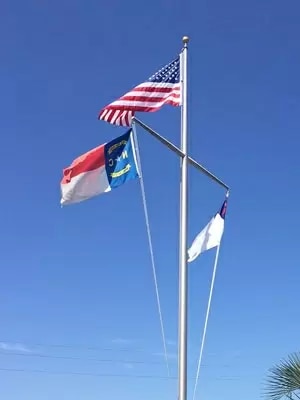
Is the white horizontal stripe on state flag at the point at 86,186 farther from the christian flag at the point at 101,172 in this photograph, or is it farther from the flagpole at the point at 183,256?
the flagpole at the point at 183,256

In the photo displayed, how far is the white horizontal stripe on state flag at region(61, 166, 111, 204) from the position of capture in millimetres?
16062

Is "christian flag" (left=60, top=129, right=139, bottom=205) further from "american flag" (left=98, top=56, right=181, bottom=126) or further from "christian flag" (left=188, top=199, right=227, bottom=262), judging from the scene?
"christian flag" (left=188, top=199, right=227, bottom=262)

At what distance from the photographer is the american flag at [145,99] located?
16141 millimetres

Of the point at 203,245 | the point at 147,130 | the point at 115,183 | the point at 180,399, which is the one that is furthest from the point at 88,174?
the point at 180,399

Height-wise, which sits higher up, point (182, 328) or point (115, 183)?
point (115, 183)

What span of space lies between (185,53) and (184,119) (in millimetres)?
1583

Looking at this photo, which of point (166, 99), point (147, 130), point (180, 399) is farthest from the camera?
point (166, 99)

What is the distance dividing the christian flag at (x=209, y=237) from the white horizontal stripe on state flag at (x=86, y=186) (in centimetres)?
213

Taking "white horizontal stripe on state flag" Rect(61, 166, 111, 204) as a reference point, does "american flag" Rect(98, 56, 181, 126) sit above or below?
above

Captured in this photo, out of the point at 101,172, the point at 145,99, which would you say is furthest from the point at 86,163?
the point at 145,99

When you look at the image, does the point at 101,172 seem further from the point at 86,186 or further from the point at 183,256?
the point at 183,256

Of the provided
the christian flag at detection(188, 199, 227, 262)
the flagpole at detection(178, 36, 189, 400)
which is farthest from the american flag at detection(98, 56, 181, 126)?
the christian flag at detection(188, 199, 227, 262)

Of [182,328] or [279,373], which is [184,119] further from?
[279,373]

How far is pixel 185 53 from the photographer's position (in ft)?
55.3
